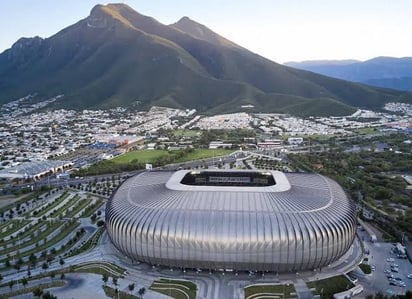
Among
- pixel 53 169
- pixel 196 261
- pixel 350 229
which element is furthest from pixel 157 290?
pixel 53 169

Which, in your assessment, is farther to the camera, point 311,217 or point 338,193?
point 338,193

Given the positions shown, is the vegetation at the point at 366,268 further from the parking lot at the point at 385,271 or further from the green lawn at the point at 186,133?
the green lawn at the point at 186,133

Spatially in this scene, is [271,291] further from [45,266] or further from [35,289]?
[45,266]

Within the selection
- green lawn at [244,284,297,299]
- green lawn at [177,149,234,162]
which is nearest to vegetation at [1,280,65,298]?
green lawn at [244,284,297,299]

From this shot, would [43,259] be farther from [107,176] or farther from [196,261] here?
[107,176]

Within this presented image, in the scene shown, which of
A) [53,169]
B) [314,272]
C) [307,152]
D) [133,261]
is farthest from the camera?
[307,152]

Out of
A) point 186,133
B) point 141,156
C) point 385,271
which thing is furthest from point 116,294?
point 186,133

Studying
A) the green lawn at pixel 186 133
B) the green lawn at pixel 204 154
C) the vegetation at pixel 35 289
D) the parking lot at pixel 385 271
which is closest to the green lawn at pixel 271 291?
the parking lot at pixel 385 271
